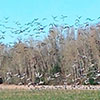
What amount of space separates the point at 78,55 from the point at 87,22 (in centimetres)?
202

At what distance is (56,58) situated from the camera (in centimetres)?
2255

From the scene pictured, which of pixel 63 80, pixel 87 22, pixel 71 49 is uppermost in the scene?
pixel 87 22

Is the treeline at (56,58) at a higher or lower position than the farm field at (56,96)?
higher

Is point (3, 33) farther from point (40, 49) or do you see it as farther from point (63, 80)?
point (63, 80)

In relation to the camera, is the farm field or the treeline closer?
the farm field

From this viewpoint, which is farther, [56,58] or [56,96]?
[56,58]

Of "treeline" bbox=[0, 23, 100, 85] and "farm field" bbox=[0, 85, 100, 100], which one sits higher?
"treeline" bbox=[0, 23, 100, 85]

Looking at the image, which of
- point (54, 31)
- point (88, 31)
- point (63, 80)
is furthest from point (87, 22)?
point (63, 80)

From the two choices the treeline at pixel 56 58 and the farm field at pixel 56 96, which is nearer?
the farm field at pixel 56 96

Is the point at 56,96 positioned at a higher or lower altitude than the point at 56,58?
lower

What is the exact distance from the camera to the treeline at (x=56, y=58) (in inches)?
855

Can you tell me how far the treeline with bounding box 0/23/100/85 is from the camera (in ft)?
71.3

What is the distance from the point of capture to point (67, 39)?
22406 millimetres

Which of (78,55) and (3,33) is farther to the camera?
(3,33)
